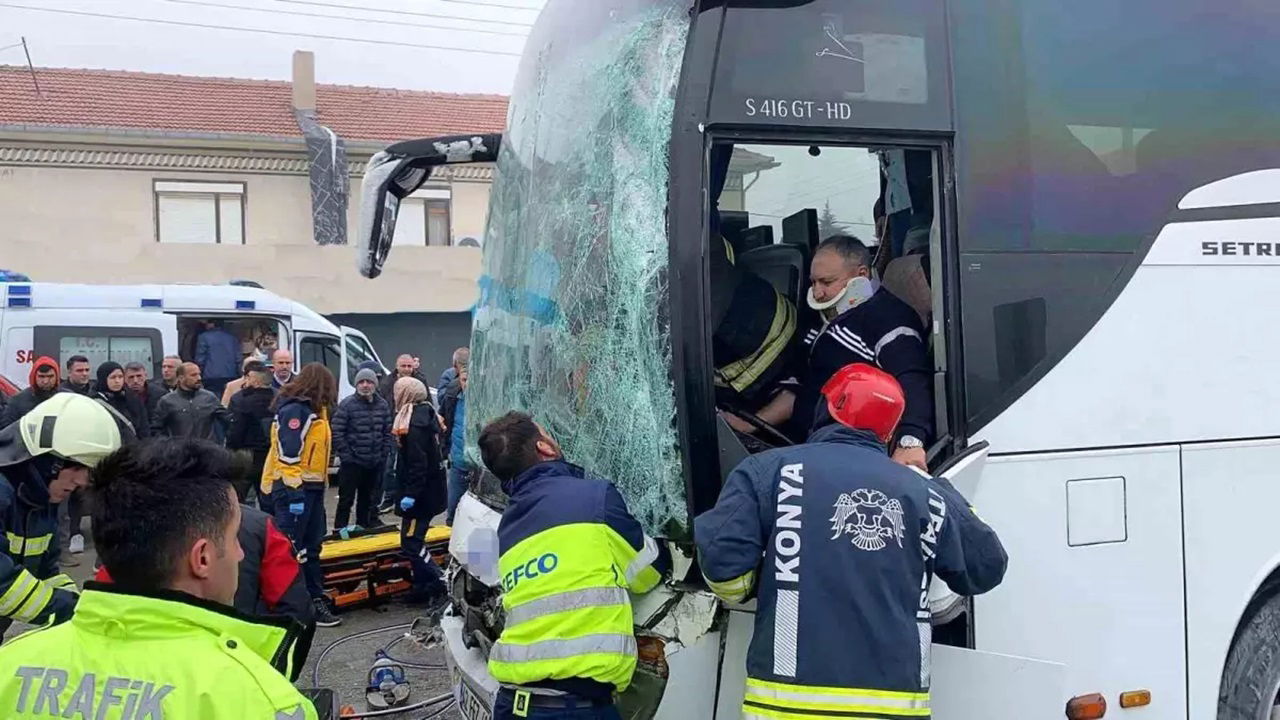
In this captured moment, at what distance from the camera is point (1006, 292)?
3.58m

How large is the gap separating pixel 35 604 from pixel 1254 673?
4443 millimetres

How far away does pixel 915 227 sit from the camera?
409cm

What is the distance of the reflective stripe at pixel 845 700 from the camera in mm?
Answer: 2887

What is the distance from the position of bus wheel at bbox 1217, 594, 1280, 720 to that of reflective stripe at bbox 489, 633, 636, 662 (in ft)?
7.70

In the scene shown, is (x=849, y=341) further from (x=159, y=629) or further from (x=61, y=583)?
(x=61, y=583)

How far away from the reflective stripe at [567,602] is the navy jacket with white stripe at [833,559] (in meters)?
0.41

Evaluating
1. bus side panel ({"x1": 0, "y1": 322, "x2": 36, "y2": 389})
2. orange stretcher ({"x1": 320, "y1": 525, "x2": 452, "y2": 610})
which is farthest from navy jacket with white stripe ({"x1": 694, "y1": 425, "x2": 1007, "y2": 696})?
bus side panel ({"x1": 0, "y1": 322, "x2": 36, "y2": 389})

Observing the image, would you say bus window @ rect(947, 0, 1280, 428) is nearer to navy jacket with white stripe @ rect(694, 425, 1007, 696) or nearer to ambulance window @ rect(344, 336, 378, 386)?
navy jacket with white stripe @ rect(694, 425, 1007, 696)

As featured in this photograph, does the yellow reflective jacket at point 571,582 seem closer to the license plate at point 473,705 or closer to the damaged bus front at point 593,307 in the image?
the damaged bus front at point 593,307

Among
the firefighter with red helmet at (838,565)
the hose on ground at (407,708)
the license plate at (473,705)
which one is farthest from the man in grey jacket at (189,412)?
the firefighter with red helmet at (838,565)

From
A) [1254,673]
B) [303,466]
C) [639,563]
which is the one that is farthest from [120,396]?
[1254,673]

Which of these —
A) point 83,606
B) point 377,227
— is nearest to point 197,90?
point 377,227

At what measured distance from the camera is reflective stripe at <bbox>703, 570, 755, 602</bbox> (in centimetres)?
302

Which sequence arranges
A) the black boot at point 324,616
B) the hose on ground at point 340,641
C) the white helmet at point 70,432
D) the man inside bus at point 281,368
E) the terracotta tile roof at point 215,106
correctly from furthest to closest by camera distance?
the terracotta tile roof at point 215,106 → the man inside bus at point 281,368 → the black boot at point 324,616 → the hose on ground at point 340,641 → the white helmet at point 70,432
